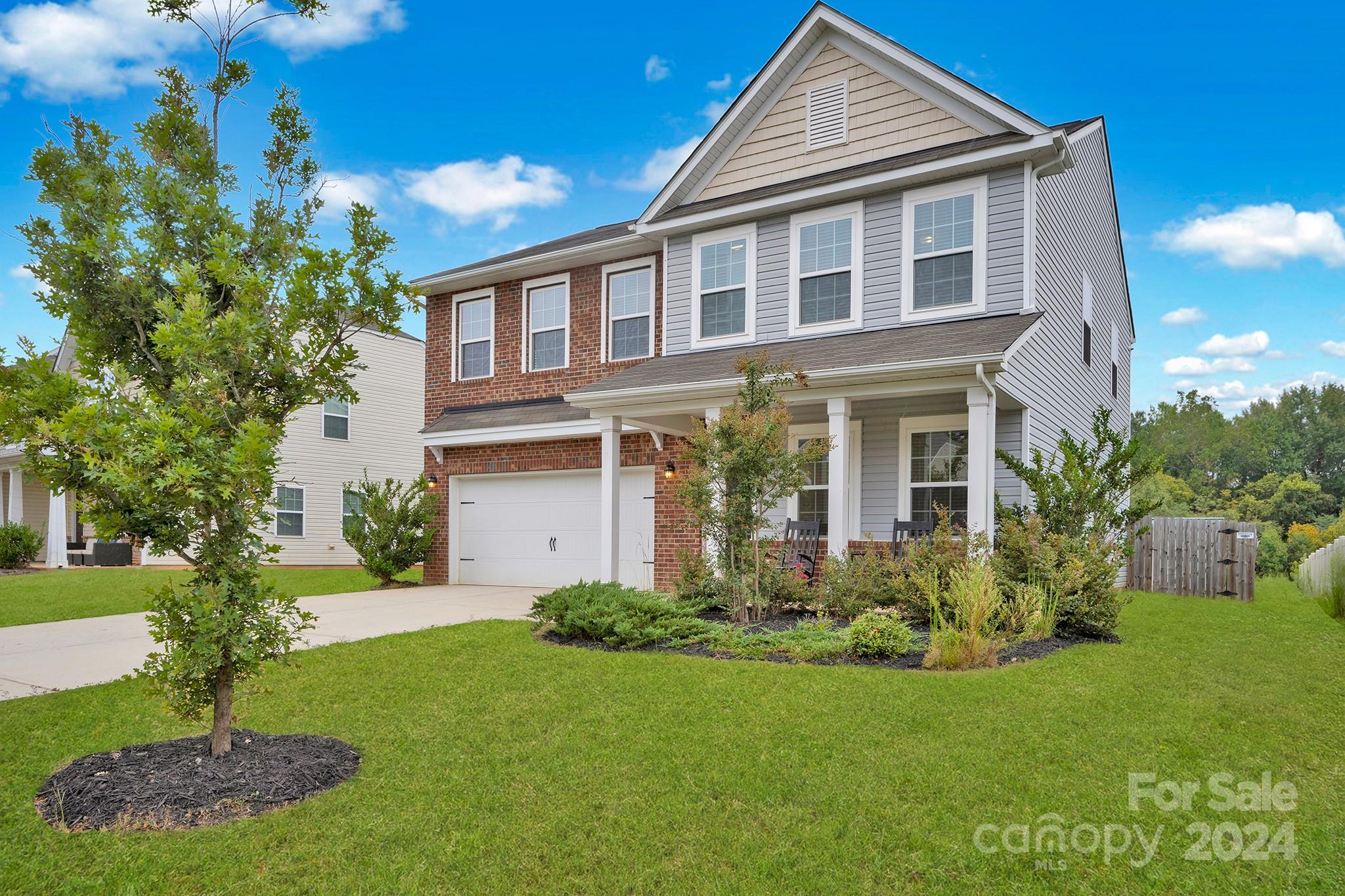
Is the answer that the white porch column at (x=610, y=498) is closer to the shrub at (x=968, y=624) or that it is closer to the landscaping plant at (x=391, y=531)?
the shrub at (x=968, y=624)

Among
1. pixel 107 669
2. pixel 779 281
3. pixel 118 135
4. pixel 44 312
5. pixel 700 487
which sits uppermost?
pixel 779 281

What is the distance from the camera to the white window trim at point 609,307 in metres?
12.7

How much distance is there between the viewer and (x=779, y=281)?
11.2 metres

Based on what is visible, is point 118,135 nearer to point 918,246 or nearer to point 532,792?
point 532,792

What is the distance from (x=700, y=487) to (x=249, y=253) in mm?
4938

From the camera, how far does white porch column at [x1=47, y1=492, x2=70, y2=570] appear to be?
1953cm

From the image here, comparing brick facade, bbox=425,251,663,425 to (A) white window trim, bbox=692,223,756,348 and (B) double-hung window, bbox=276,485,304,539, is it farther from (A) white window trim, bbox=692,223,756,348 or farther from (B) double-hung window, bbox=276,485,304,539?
(B) double-hung window, bbox=276,485,304,539

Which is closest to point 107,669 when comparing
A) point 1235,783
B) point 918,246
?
point 1235,783

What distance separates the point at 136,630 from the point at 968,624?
9.09m

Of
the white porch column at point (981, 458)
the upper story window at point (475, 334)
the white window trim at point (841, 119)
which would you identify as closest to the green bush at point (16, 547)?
the upper story window at point (475, 334)

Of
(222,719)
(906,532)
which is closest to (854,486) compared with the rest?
(906,532)

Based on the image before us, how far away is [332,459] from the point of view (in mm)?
21125

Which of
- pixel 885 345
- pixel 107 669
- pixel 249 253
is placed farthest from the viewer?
pixel 885 345

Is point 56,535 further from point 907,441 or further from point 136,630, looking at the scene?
point 907,441
